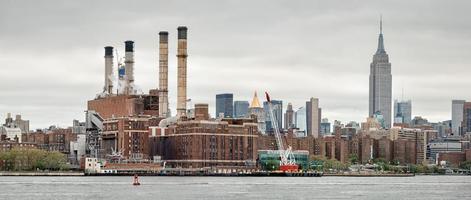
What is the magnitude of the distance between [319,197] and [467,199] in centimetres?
1685

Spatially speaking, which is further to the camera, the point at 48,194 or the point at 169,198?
the point at 48,194

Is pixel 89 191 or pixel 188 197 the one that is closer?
pixel 188 197

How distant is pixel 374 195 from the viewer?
15538 centimetres

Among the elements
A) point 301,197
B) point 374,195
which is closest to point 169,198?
point 301,197

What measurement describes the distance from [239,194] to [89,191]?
19.2 metres

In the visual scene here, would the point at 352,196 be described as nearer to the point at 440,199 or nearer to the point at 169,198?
the point at 440,199

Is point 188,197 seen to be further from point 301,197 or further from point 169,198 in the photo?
point 301,197

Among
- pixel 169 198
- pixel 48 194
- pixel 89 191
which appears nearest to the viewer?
pixel 169 198

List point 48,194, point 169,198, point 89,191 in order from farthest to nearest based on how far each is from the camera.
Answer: point 89,191, point 48,194, point 169,198

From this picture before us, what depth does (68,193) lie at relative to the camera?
15075 centimetres

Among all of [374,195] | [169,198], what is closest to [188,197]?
[169,198]

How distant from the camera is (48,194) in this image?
148m

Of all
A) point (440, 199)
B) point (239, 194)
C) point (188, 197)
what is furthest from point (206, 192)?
point (440, 199)

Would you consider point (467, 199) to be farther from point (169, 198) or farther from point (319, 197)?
point (169, 198)
